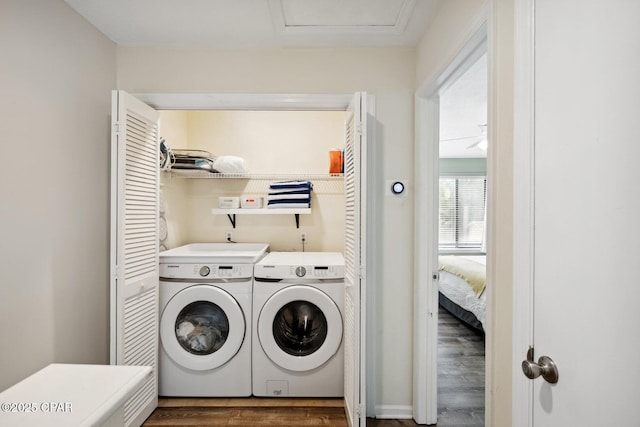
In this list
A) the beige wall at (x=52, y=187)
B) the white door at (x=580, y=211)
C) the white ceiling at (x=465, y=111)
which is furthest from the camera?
the white ceiling at (x=465, y=111)

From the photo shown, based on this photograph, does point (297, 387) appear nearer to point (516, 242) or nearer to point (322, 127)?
point (516, 242)

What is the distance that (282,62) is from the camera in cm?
216

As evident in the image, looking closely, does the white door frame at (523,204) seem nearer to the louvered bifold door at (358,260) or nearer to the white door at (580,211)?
the white door at (580,211)

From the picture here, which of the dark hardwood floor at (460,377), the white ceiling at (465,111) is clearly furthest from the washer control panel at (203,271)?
the white ceiling at (465,111)

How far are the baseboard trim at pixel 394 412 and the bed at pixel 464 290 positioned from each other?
1594 millimetres

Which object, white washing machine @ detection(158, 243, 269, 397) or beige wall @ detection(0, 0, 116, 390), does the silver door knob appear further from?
beige wall @ detection(0, 0, 116, 390)

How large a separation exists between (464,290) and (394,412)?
203cm

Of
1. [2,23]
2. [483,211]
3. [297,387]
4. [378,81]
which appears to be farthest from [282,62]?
[483,211]

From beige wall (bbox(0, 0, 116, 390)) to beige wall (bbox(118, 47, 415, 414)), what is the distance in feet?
1.24

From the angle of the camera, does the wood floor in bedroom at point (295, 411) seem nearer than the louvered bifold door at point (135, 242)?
No

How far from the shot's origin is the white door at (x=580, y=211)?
0.66 metres

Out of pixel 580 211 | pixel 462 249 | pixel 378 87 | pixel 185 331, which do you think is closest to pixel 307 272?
pixel 185 331

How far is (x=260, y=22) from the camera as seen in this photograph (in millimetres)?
1874

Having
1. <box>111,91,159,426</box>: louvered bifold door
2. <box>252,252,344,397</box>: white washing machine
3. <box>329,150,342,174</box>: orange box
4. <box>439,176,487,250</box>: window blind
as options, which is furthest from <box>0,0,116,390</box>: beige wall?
<box>439,176,487,250</box>: window blind
